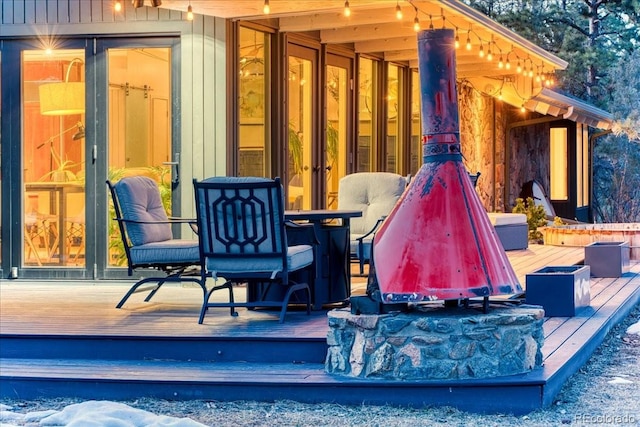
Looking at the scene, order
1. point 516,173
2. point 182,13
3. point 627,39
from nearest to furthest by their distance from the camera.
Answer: point 182,13, point 516,173, point 627,39

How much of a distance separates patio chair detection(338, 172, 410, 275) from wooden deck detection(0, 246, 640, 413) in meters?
1.51

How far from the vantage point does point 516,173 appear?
19734 mm

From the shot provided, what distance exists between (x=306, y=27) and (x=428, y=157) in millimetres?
4680

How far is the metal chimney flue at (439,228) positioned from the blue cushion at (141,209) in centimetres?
224

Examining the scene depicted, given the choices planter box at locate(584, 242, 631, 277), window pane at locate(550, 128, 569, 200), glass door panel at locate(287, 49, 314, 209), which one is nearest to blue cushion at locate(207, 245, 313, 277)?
glass door panel at locate(287, 49, 314, 209)

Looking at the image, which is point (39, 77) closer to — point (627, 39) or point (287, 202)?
point (287, 202)

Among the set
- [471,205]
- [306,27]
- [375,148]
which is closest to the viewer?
[471,205]

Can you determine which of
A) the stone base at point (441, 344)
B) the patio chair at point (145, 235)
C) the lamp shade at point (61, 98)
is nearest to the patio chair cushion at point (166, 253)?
the patio chair at point (145, 235)

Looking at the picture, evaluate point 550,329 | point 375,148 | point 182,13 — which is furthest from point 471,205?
point 375,148

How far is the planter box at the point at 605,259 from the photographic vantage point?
995 cm

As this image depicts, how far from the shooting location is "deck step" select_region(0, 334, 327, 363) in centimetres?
590

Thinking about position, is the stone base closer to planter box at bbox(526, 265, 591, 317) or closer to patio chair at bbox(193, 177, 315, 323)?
patio chair at bbox(193, 177, 315, 323)

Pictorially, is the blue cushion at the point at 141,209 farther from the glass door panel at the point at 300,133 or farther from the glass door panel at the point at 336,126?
the glass door panel at the point at 336,126

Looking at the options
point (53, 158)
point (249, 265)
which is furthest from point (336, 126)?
point (249, 265)
